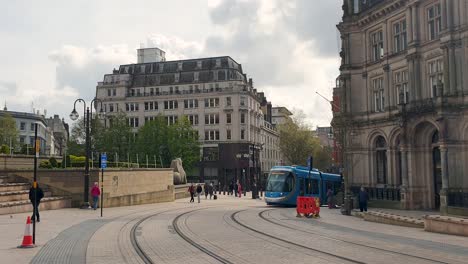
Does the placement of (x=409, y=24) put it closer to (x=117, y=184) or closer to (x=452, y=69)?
(x=452, y=69)

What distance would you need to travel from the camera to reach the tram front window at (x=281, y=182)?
39156mm

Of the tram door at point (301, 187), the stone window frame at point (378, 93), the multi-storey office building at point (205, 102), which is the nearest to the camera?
the tram door at point (301, 187)

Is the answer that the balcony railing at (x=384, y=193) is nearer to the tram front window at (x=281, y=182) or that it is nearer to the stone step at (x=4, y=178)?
the tram front window at (x=281, y=182)

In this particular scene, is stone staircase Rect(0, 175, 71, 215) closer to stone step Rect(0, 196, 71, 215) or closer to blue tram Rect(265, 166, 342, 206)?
stone step Rect(0, 196, 71, 215)

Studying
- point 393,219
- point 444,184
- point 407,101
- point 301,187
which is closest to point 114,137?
point 301,187

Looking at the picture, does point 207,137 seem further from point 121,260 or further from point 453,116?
point 121,260

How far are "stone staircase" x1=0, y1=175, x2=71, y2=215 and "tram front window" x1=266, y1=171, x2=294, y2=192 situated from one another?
14494 millimetres

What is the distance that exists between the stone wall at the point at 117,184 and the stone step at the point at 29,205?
3.12ft

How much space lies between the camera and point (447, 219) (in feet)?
66.7

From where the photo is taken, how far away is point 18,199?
29453mm

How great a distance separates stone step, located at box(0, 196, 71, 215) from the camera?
88.1 feet

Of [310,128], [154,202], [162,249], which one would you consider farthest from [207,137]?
[162,249]

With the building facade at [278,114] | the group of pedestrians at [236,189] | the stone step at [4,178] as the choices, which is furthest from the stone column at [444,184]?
the building facade at [278,114]

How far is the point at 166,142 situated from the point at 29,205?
57558 mm
